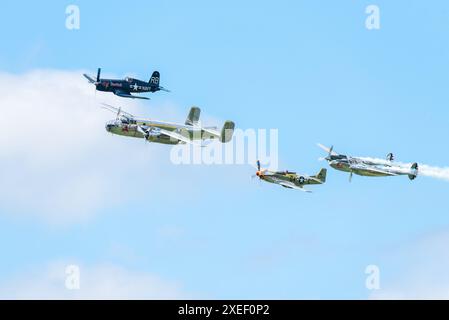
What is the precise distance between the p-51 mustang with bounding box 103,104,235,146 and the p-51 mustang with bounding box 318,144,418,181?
16.7 meters

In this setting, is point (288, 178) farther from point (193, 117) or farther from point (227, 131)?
point (193, 117)

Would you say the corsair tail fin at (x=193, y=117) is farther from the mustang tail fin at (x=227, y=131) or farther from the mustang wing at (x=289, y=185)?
the mustang wing at (x=289, y=185)

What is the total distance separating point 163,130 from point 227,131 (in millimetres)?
9381

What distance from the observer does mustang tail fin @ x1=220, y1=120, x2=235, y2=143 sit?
18462 cm

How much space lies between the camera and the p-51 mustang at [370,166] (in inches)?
7308

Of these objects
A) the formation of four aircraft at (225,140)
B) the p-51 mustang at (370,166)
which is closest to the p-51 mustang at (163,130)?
the formation of four aircraft at (225,140)

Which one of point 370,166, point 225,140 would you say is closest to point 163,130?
point 225,140

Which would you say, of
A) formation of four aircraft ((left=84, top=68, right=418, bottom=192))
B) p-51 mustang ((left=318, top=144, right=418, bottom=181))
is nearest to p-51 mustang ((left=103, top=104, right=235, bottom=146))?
formation of four aircraft ((left=84, top=68, right=418, bottom=192))

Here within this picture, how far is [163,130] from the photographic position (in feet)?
614

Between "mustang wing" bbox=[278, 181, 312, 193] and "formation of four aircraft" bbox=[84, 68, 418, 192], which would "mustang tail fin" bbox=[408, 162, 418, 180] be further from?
"mustang wing" bbox=[278, 181, 312, 193]

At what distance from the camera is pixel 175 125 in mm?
189500
